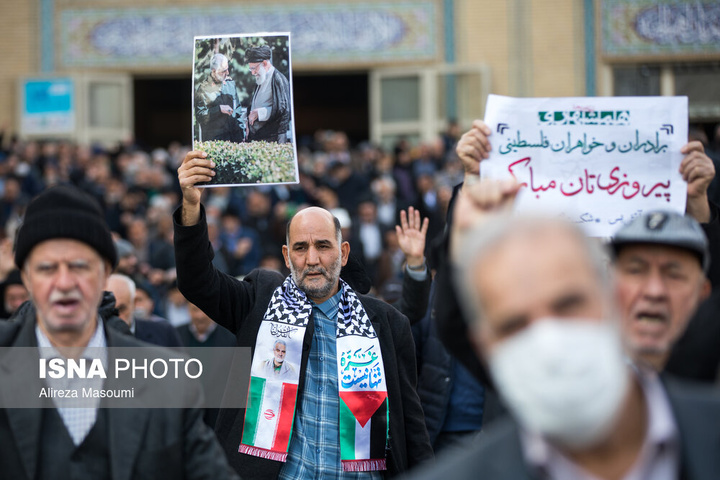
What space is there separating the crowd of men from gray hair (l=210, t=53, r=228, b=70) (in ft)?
1.58

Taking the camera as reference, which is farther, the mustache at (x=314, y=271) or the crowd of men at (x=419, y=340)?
the mustache at (x=314, y=271)

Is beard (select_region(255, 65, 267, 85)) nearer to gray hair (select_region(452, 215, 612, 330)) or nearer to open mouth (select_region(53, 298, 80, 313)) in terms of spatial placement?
open mouth (select_region(53, 298, 80, 313))

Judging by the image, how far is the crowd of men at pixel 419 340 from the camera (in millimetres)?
1943

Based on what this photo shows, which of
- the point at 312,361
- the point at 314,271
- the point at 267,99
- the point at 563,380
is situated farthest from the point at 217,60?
the point at 563,380

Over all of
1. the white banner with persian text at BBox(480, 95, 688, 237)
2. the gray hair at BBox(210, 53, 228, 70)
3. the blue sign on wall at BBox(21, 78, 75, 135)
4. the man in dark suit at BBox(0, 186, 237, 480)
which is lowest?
the man in dark suit at BBox(0, 186, 237, 480)

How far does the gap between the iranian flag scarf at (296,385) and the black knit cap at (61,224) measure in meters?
1.47

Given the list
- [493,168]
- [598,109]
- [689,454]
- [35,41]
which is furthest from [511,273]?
[35,41]

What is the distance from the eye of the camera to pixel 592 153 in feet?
14.7

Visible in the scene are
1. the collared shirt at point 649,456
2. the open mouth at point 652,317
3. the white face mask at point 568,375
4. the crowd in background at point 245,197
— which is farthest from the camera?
the crowd in background at point 245,197

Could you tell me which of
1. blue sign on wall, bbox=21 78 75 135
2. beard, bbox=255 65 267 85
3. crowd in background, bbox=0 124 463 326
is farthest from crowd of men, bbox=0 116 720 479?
blue sign on wall, bbox=21 78 75 135

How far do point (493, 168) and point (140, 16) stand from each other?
601 inches

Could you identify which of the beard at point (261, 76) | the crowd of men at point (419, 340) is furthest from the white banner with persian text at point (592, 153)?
the beard at point (261, 76)

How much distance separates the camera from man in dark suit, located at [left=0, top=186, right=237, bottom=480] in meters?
2.87

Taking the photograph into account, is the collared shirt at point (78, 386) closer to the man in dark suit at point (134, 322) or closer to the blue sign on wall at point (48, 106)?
the man in dark suit at point (134, 322)
